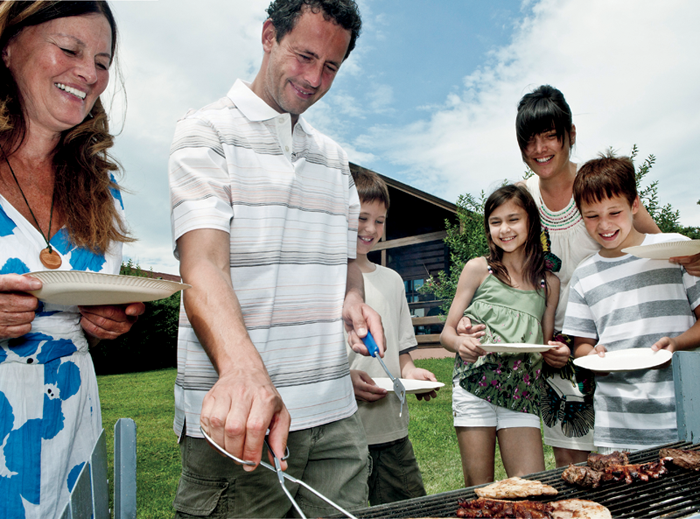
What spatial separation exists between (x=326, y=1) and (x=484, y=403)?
218 centimetres

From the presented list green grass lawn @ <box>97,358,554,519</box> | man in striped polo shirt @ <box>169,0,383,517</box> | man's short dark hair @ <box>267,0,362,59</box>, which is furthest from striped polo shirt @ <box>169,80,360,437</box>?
green grass lawn @ <box>97,358,554,519</box>

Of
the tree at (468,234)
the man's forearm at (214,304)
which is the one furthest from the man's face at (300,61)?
the tree at (468,234)

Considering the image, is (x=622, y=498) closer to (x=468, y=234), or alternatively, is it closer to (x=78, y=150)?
(x=78, y=150)

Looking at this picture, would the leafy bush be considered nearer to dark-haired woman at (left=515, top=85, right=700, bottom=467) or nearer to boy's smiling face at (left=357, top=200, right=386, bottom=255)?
boy's smiling face at (left=357, top=200, right=386, bottom=255)

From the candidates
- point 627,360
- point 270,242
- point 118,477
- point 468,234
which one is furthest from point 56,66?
point 468,234

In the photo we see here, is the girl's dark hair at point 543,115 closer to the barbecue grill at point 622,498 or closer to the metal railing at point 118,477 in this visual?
the barbecue grill at point 622,498

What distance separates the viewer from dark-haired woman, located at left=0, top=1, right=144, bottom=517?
136cm

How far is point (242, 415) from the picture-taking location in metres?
0.83

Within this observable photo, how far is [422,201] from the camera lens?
1414cm

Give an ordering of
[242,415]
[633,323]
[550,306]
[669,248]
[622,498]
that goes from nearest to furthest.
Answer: [242,415]
[622,498]
[669,248]
[633,323]
[550,306]

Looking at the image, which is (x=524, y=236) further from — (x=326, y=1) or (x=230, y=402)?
(x=230, y=402)

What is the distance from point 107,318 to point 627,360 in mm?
2145

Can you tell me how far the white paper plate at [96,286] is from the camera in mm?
1058

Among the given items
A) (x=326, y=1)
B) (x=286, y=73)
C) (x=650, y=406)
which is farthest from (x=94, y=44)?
(x=650, y=406)
